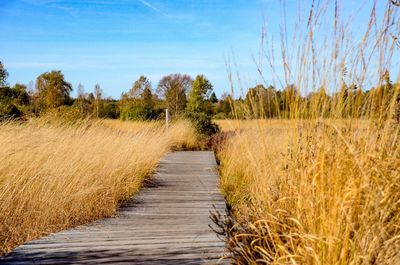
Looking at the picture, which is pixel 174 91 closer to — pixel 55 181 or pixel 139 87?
pixel 139 87

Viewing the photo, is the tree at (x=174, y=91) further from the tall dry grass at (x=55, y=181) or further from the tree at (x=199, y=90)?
the tall dry grass at (x=55, y=181)

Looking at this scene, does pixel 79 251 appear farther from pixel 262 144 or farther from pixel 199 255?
pixel 262 144

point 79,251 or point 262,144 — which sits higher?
point 262,144

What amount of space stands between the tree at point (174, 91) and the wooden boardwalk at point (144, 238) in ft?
55.7

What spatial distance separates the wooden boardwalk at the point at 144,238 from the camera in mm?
2523

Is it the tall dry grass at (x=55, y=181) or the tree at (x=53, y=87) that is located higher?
the tree at (x=53, y=87)

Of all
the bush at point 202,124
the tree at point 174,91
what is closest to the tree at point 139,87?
the tree at point 174,91

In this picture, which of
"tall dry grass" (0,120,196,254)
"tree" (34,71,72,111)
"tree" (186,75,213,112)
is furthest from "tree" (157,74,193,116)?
"tall dry grass" (0,120,196,254)

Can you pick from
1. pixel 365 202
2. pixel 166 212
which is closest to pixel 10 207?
pixel 166 212

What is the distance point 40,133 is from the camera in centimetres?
514

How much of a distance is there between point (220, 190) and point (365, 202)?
3498 millimetres

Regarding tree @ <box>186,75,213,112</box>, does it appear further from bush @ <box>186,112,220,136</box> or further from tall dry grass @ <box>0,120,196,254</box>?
tall dry grass @ <box>0,120,196,254</box>

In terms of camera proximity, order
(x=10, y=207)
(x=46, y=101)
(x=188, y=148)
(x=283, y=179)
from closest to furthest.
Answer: (x=283, y=179), (x=10, y=207), (x=188, y=148), (x=46, y=101)

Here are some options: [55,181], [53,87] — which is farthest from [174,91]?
[55,181]
